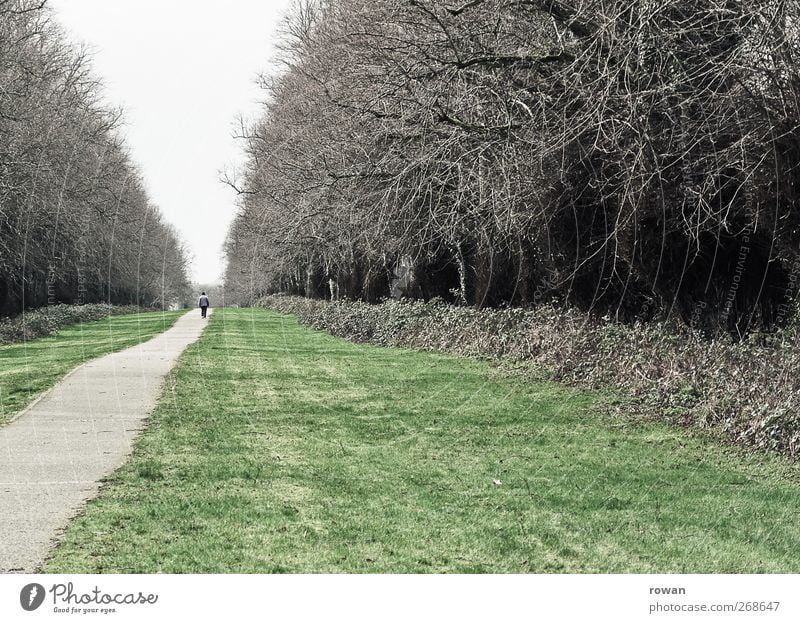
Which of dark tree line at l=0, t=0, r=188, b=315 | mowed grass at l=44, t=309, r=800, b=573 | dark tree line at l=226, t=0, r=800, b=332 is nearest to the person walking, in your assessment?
dark tree line at l=0, t=0, r=188, b=315

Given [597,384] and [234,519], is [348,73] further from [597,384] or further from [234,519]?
[234,519]

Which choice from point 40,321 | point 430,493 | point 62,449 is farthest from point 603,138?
point 40,321

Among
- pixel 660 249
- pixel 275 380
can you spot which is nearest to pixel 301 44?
pixel 275 380

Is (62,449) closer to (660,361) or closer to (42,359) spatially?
(660,361)

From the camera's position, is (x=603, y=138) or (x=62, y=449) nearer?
(x=62, y=449)

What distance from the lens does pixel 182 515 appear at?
7.60 meters

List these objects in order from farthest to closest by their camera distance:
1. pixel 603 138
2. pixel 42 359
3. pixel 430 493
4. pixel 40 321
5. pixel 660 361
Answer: pixel 40 321 < pixel 42 359 < pixel 660 361 < pixel 603 138 < pixel 430 493

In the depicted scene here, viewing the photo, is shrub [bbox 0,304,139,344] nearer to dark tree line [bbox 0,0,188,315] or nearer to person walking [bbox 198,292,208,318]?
dark tree line [bbox 0,0,188,315]

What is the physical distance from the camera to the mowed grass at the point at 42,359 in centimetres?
1535

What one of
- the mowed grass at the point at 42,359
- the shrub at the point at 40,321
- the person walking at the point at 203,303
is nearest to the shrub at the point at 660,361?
the mowed grass at the point at 42,359

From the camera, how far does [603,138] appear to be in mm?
13695

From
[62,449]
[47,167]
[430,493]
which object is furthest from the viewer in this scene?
[47,167]

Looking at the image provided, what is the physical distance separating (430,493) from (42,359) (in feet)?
56.6

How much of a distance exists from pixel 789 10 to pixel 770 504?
5.11 meters
